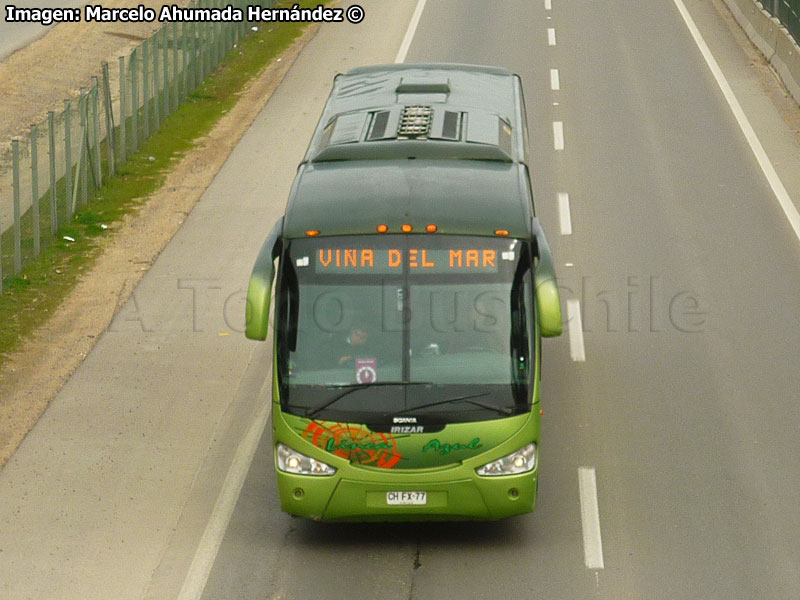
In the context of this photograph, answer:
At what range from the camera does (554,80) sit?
2805 cm

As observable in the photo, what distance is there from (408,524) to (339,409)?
5.24 feet

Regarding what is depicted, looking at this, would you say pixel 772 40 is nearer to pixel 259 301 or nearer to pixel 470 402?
pixel 470 402

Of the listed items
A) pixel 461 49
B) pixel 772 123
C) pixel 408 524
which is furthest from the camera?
pixel 461 49

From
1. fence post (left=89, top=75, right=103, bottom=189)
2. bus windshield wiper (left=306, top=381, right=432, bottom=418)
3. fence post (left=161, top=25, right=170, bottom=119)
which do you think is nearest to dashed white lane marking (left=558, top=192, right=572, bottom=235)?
fence post (left=89, top=75, right=103, bottom=189)

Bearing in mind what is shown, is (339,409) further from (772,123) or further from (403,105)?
(772,123)

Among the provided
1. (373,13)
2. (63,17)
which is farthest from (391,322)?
(63,17)

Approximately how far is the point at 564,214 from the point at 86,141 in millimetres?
7253

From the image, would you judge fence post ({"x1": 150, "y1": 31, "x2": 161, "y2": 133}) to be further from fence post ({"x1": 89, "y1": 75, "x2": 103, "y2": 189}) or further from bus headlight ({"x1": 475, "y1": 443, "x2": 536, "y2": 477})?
bus headlight ({"x1": 475, "y1": 443, "x2": 536, "y2": 477})

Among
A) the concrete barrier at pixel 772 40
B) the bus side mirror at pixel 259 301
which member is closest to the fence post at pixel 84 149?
the bus side mirror at pixel 259 301

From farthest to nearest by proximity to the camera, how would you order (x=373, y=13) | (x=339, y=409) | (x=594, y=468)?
(x=373, y=13)
(x=594, y=468)
(x=339, y=409)

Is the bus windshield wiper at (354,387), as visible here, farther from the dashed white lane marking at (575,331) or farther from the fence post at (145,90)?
the fence post at (145,90)

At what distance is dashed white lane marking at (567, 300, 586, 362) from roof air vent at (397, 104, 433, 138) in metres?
3.38

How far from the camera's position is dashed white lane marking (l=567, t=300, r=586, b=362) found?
1550 centimetres

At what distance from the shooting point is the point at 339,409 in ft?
35.8
